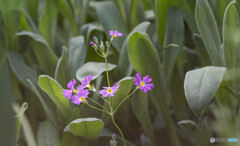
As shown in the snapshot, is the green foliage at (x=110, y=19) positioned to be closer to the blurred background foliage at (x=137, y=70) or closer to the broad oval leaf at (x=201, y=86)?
the blurred background foliage at (x=137, y=70)

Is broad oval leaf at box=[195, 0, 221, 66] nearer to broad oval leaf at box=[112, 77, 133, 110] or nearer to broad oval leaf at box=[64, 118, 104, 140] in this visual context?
broad oval leaf at box=[112, 77, 133, 110]

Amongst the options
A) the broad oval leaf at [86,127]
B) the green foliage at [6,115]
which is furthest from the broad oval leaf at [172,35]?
the green foliage at [6,115]

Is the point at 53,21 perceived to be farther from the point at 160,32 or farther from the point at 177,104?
the point at 177,104

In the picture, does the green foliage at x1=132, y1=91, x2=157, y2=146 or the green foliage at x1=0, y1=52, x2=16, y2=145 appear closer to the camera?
the green foliage at x1=0, y1=52, x2=16, y2=145

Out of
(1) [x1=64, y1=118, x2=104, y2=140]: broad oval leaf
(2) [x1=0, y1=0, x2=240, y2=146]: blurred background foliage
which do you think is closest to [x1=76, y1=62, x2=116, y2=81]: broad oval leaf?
(2) [x1=0, y1=0, x2=240, y2=146]: blurred background foliage

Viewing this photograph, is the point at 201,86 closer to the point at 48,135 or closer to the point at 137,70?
the point at 137,70

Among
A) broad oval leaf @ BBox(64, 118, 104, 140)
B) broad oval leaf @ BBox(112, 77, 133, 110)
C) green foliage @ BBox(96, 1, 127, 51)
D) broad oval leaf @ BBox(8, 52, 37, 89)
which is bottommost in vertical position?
broad oval leaf @ BBox(64, 118, 104, 140)

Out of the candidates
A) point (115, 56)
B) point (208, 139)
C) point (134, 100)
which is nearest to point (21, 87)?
point (115, 56)

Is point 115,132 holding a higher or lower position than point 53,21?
lower
